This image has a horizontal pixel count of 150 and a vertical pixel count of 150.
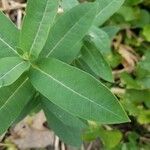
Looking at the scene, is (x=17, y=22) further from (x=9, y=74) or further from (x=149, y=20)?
(x=9, y=74)

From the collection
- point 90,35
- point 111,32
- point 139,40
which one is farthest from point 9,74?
point 139,40

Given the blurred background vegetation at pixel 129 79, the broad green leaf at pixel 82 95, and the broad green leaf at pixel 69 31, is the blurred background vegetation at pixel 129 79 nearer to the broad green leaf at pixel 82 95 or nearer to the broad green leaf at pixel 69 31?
the broad green leaf at pixel 69 31

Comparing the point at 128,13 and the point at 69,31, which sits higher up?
the point at 69,31

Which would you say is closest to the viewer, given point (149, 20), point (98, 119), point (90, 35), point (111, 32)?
point (98, 119)

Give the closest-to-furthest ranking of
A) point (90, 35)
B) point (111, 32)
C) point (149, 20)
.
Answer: point (90, 35)
point (111, 32)
point (149, 20)

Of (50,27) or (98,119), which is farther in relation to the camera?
(50,27)

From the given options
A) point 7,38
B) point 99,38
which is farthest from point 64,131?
point 7,38

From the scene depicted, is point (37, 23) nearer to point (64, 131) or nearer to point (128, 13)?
point (64, 131)

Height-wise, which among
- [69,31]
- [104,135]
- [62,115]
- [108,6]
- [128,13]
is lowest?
[104,135]
